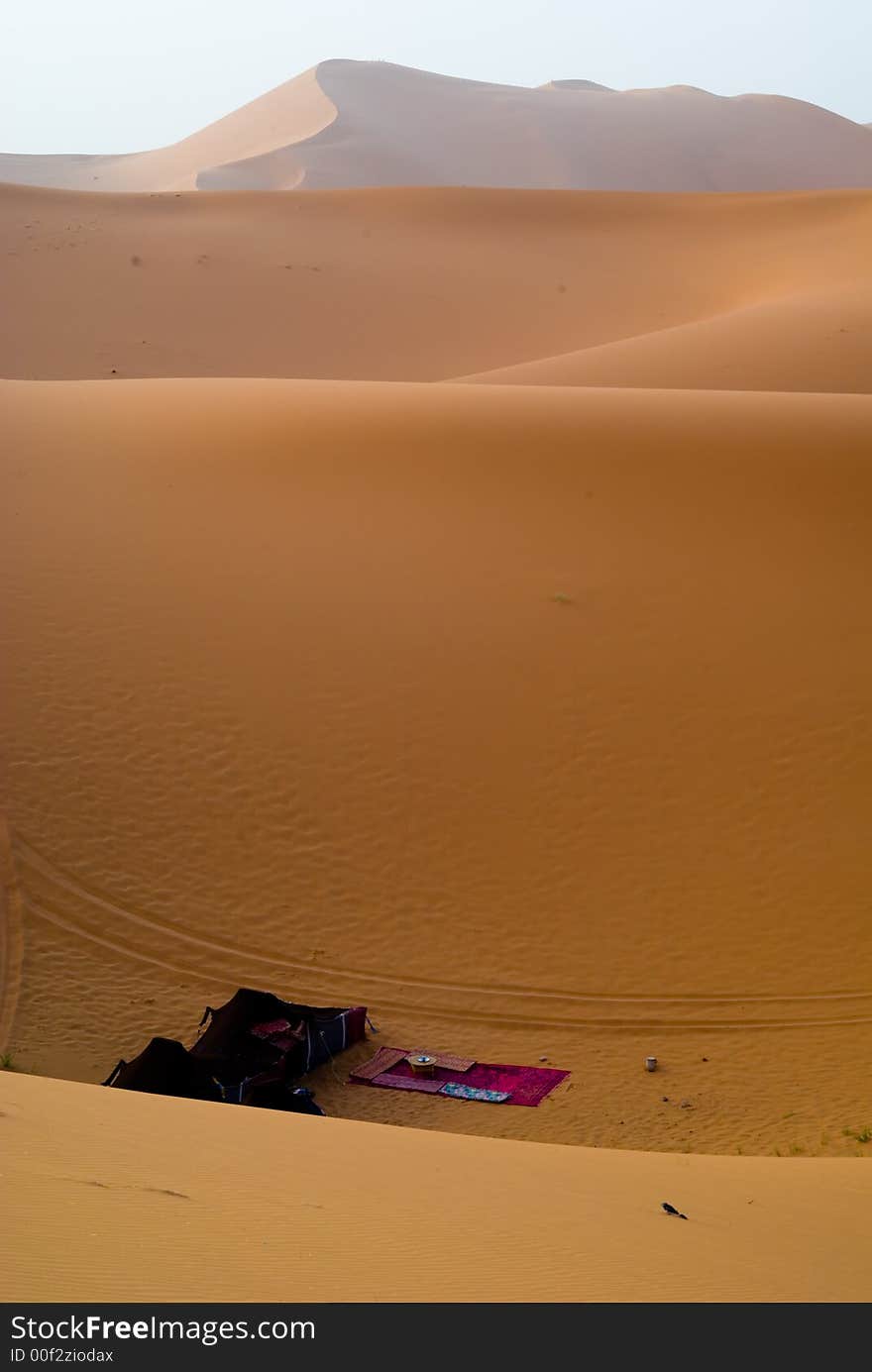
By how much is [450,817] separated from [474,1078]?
2.60 meters

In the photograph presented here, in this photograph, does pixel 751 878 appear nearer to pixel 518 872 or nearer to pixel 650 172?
pixel 518 872

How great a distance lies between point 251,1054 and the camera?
841 centimetres

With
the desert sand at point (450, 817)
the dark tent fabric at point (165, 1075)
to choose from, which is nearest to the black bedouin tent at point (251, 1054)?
the dark tent fabric at point (165, 1075)

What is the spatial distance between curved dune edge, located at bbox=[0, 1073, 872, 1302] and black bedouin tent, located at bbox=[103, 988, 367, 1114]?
1799 millimetres

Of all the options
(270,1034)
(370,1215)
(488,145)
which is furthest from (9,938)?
(488,145)

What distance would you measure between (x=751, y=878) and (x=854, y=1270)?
5.97 meters

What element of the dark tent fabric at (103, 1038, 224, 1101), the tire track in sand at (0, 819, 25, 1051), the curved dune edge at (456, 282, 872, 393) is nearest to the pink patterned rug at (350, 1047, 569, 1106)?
the dark tent fabric at (103, 1038, 224, 1101)

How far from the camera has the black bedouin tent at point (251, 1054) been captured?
7.99 m

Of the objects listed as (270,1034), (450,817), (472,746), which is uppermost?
(472,746)

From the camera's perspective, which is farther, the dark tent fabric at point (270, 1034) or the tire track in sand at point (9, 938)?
the tire track in sand at point (9, 938)

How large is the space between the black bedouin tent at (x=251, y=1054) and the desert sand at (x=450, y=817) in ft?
0.81

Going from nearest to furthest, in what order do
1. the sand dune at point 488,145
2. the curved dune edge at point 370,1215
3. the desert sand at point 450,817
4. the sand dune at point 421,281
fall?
the curved dune edge at point 370,1215 < the desert sand at point 450,817 < the sand dune at point 421,281 < the sand dune at point 488,145

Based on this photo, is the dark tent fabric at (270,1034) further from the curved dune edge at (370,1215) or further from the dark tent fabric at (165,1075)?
the curved dune edge at (370,1215)

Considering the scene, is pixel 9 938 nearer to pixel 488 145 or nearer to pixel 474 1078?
pixel 474 1078
